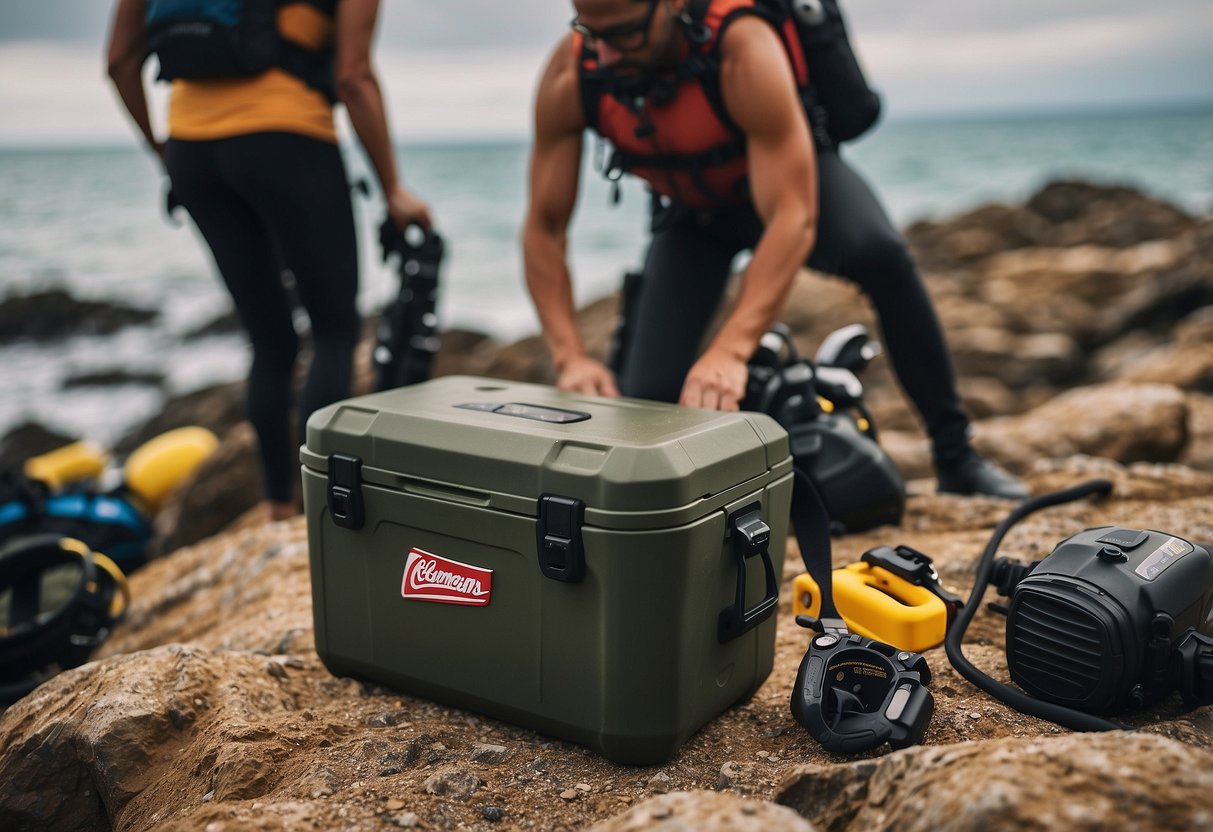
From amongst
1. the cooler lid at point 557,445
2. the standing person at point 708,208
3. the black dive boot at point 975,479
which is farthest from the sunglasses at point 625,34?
the black dive boot at point 975,479

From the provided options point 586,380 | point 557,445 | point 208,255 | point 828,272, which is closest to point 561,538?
point 557,445

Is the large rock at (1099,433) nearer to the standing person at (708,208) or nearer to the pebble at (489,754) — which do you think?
the standing person at (708,208)

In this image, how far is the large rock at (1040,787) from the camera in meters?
1.28

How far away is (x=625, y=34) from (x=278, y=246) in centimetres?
141

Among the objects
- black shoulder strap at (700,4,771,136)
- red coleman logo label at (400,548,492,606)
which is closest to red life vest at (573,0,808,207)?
black shoulder strap at (700,4,771,136)

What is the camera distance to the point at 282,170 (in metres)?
3.23

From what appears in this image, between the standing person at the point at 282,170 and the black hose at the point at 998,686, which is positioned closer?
the black hose at the point at 998,686

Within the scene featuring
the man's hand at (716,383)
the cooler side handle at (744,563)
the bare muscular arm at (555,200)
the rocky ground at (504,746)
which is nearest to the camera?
the rocky ground at (504,746)

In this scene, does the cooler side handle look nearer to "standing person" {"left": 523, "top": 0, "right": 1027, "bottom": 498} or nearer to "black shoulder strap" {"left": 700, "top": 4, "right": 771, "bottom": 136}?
"standing person" {"left": 523, "top": 0, "right": 1027, "bottom": 498}

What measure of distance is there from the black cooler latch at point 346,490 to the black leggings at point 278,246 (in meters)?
1.36

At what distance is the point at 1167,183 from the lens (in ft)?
126

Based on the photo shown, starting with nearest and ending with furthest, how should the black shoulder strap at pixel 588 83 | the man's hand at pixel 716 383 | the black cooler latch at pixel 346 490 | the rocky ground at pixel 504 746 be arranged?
the rocky ground at pixel 504 746 → the black cooler latch at pixel 346 490 → the man's hand at pixel 716 383 → the black shoulder strap at pixel 588 83

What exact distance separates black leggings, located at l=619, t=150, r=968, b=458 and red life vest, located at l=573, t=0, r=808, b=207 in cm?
20

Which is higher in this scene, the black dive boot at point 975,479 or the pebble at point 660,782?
the pebble at point 660,782
